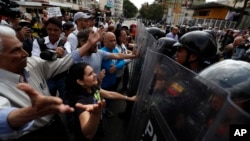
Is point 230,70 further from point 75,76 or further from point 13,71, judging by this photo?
point 13,71

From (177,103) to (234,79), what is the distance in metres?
0.54

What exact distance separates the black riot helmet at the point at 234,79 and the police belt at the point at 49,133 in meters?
1.41

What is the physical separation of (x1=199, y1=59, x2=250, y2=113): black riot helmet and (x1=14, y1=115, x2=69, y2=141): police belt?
141 cm

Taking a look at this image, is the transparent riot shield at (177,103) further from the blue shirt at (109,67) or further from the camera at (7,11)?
the camera at (7,11)

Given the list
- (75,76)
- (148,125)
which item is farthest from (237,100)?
(75,76)

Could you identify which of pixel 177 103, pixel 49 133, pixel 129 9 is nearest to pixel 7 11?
pixel 49 133

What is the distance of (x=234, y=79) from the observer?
4.08ft

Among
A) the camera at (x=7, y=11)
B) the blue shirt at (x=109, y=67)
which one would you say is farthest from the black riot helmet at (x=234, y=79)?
the camera at (x=7, y=11)

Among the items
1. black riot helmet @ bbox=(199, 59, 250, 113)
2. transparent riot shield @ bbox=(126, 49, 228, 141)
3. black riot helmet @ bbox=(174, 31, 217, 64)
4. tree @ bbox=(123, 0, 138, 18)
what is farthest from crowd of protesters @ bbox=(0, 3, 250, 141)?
tree @ bbox=(123, 0, 138, 18)

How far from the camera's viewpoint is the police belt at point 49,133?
4.89ft

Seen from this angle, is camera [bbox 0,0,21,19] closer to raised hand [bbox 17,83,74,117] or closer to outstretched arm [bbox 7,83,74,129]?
outstretched arm [bbox 7,83,74,129]

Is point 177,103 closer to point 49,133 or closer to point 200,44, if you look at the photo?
point 49,133

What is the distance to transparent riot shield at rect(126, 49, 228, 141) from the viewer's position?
707 millimetres

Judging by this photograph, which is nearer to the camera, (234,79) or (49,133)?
(234,79)
